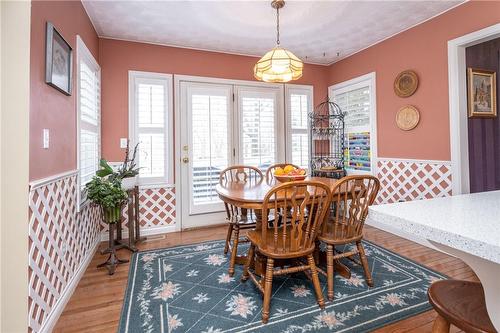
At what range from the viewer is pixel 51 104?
1807 millimetres

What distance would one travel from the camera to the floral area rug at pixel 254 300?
1.68 m

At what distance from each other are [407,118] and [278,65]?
1.95 m

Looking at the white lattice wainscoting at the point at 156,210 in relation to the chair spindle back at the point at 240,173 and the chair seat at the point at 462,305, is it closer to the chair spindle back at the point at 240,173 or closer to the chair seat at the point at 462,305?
the chair spindle back at the point at 240,173

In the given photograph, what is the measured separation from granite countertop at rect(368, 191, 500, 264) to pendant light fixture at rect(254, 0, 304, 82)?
5.64 feet

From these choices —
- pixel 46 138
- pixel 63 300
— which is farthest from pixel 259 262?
pixel 46 138

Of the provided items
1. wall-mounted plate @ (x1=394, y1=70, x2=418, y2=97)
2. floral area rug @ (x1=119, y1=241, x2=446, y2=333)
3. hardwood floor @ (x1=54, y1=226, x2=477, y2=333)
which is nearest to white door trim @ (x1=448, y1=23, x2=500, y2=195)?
wall-mounted plate @ (x1=394, y1=70, x2=418, y2=97)

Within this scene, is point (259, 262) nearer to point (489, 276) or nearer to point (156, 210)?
point (489, 276)

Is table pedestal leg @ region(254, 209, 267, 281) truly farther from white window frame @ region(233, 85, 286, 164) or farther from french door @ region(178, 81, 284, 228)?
white window frame @ region(233, 85, 286, 164)

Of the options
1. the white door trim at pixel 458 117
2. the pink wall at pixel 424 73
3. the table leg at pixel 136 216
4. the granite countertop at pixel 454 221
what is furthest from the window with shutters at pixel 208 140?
the granite countertop at pixel 454 221

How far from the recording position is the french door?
12.2 ft

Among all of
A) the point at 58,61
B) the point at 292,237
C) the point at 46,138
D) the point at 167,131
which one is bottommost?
the point at 292,237

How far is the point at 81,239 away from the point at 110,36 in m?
2.49

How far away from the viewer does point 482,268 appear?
0.77 meters

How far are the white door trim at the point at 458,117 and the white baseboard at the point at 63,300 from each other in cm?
365
